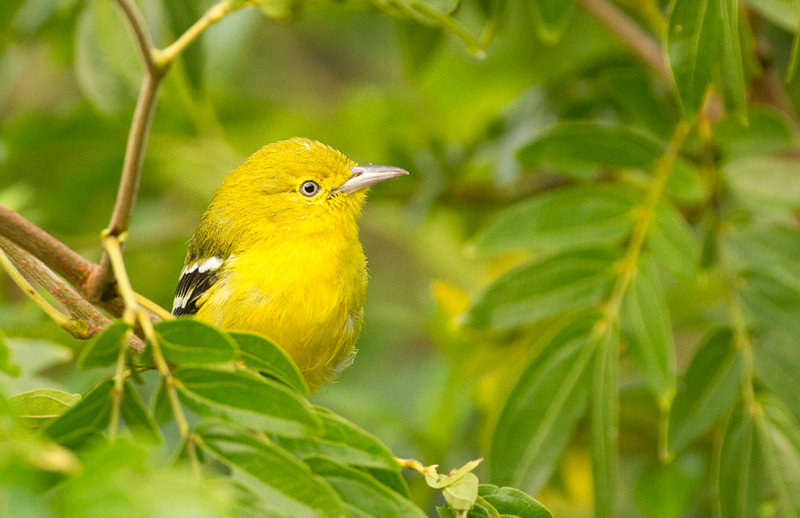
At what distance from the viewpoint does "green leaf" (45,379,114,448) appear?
5.48 feet

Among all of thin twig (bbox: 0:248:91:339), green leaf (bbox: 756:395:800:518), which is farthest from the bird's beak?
green leaf (bbox: 756:395:800:518)

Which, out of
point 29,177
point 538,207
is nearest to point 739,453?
point 538,207

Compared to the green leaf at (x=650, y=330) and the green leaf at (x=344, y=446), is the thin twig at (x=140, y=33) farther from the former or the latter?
the green leaf at (x=650, y=330)

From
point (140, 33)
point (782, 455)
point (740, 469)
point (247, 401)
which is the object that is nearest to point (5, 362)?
point (247, 401)

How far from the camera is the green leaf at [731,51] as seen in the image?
7.70 ft

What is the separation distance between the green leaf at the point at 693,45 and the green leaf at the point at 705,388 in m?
0.99

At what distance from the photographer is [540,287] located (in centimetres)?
312

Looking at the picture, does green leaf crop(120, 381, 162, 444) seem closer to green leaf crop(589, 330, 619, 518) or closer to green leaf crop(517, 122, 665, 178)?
green leaf crop(589, 330, 619, 518)

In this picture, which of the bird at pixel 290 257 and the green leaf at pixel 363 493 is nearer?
the green leaf at pixel 363 493

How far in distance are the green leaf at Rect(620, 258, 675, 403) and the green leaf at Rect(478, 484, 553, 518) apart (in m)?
1.02

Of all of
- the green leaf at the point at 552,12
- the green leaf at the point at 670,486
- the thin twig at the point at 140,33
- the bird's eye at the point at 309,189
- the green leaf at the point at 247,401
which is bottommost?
the green leaf at the point at 670,486

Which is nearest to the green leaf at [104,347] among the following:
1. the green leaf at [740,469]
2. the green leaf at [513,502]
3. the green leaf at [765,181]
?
the green leaf at [513,502]

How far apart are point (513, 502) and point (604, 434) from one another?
2.67 feet

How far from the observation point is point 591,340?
297 centimetres
